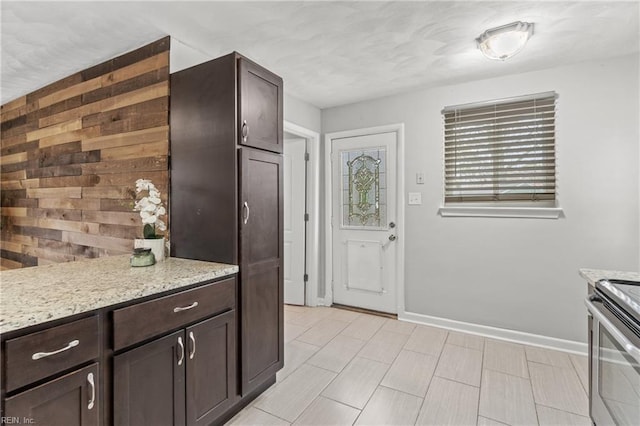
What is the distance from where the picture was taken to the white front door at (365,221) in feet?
11.1

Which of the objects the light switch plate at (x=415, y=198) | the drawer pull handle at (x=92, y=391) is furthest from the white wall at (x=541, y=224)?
the drawer pull handle at (x=92, y=391)

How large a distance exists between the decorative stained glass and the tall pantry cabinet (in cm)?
158

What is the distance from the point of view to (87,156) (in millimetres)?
2545

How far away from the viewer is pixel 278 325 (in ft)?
7.02

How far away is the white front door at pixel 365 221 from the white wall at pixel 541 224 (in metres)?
0.21

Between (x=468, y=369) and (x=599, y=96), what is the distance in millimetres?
2375

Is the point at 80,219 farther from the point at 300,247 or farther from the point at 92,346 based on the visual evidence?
the point at 300,247

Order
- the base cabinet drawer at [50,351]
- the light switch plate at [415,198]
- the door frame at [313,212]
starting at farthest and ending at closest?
the door frame at [313,212] → the light switch plate at [415,198] → the base cabinet drawer at [50,351]

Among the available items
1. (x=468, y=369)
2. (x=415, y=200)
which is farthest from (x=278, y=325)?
(x=415, y=200)

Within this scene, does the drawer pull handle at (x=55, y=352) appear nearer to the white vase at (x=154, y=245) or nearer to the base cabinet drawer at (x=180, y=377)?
the base cabinet drawer at (x=180, y=377)

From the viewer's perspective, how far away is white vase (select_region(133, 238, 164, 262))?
1.85 m

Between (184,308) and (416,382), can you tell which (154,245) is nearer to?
(184,308)

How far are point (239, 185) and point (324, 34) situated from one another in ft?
3.88

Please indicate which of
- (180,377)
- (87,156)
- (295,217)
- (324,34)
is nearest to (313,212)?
(295,217)
